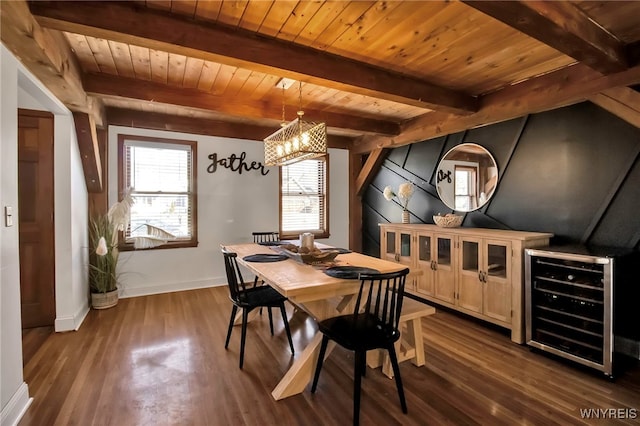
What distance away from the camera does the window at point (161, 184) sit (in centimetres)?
421

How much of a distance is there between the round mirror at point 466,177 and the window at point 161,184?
357 cm

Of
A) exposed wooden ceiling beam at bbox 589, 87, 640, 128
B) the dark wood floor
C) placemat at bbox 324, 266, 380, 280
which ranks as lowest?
the dark wood floor

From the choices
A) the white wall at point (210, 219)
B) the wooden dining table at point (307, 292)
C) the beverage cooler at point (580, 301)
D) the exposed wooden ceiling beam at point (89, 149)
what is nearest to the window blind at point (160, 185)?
the white wall at point (210, 219)

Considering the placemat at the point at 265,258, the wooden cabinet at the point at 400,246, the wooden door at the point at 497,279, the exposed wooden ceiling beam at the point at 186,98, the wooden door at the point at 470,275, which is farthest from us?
the wooden cabinet at the point at 400,246

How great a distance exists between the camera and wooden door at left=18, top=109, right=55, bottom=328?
3.12 meters

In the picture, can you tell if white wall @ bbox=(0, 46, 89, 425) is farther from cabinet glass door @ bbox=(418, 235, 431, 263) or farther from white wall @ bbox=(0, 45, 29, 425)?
cabinet glass door @ bbox=(418, 235, 431, 263)

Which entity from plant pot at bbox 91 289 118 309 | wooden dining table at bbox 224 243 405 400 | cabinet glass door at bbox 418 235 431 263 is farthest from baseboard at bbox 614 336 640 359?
plant pot at bbox 91 289 118 309

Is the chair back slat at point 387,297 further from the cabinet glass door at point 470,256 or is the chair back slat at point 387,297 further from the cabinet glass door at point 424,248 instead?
the cabinet glass door at point 424,248

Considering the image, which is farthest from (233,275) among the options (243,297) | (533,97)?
(533,97)

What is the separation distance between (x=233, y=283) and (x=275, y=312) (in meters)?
1.25

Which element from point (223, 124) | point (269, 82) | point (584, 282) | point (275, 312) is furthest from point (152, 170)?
point (584, 282)

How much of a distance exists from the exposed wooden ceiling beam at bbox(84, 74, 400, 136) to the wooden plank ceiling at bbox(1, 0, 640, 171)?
0.4 inches

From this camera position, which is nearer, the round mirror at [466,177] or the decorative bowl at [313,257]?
the decorative bowl at [313,257]

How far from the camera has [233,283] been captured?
2600 millimetres
